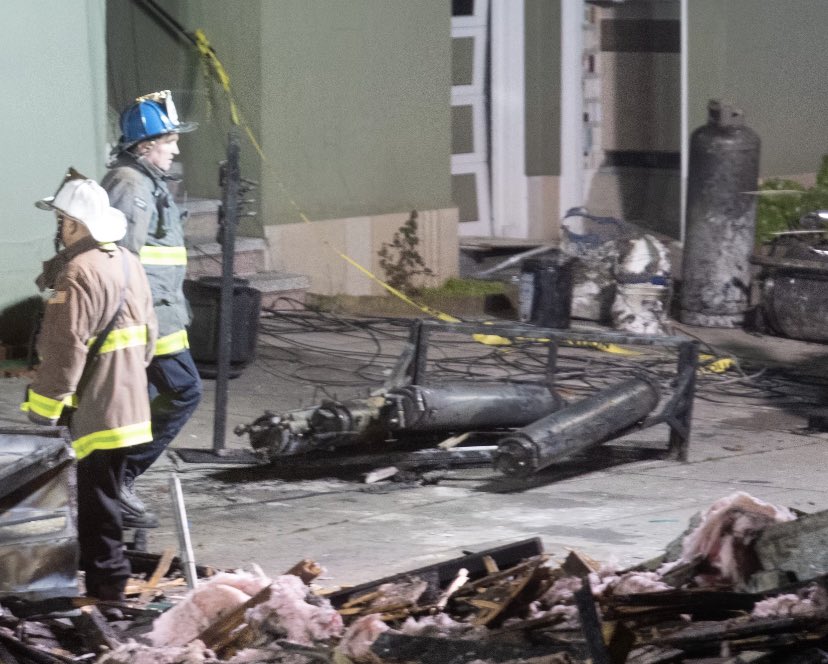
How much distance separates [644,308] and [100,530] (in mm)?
7713

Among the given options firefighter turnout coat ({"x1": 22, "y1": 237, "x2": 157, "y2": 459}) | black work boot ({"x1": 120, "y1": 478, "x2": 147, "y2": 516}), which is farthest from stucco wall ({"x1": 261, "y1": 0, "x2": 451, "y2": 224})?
firefighter turnout coat ({"x1": 22, "y1": 237, "x2": 157, "y2": 459})

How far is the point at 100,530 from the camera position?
576 centimetres

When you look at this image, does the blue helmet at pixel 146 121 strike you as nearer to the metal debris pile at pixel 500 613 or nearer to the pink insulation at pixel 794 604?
the metal debris pile at pixel 500 613

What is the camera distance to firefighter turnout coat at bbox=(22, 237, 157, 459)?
562 cm

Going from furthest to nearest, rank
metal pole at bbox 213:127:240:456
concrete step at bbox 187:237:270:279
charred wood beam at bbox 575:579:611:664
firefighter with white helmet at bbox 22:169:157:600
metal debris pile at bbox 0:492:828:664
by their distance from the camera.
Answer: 1. concrete step at bbox 187:237:270:279
2. metal pole at bbox 213:127:240:456
3. firefighter with white helmet at bbox 22:169:157:600
4. metal debris pile at bbox 0:492:828:664
5. charred wood beam at bbox 575:579:611:664

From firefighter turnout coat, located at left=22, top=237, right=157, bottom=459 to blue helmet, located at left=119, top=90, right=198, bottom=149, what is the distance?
1.15 m

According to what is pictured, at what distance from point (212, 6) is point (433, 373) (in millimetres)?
4372

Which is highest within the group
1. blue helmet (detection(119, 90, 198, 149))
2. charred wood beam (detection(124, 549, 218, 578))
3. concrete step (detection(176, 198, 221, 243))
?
blue helmet (detection(119, 90, 198, 149))

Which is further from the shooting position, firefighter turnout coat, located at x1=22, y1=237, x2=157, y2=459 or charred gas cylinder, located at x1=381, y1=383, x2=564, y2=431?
charred gas cylinder, located at x1=381, y1=383, x2=564, y2=431

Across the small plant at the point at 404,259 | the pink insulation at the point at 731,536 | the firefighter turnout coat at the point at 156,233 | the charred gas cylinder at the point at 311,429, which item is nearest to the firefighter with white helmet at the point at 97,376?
the firefighter turnout coat at the point at 156,233

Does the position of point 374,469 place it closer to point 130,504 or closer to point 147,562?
point 130,504

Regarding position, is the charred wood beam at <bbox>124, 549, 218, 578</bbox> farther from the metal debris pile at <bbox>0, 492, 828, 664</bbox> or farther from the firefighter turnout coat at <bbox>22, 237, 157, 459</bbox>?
the firefighter turnout coat at <bbox>22, 237, 157, 459</bbox>

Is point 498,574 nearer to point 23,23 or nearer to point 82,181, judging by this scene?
point 82,181

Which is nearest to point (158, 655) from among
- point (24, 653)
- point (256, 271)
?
point (24, 653)
